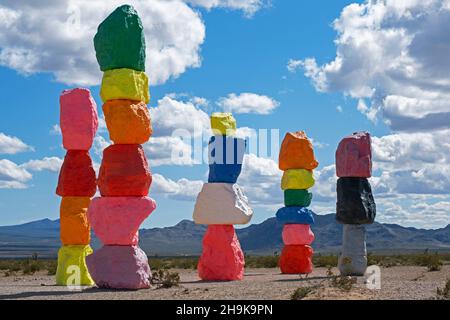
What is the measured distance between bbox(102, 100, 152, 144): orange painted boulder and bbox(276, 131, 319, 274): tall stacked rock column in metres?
9.63

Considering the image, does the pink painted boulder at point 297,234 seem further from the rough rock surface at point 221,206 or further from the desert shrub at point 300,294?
the desert shrub at point 300,294

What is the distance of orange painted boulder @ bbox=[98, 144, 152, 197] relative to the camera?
16000 mm

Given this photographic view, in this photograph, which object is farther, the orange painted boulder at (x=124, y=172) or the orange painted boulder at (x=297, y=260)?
the orange painted boulder at (x=297, y=260)

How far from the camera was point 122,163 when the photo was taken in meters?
16.1

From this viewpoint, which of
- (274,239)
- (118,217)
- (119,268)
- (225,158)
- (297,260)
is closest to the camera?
(119,268)

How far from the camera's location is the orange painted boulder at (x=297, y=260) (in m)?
24.7

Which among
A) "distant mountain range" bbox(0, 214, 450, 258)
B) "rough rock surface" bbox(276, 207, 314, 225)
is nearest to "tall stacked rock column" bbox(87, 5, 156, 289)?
"rough rock surface" bbox(276, 207, 314, 225)

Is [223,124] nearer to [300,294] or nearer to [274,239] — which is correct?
[300,294]

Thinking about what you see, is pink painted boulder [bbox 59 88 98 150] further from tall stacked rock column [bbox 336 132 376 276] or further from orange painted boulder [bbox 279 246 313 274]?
orange painted boulder [bbox 279 246 313 274]

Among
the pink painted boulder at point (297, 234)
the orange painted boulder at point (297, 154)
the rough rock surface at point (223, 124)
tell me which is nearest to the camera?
the rough rock surface at point (223, 124)

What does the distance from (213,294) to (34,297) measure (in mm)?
3868

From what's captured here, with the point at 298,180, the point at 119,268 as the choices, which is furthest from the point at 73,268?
the point at 298,180

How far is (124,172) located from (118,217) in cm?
107

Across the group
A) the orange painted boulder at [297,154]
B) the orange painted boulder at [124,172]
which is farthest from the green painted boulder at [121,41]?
the orange painted boulder at [297,154]
